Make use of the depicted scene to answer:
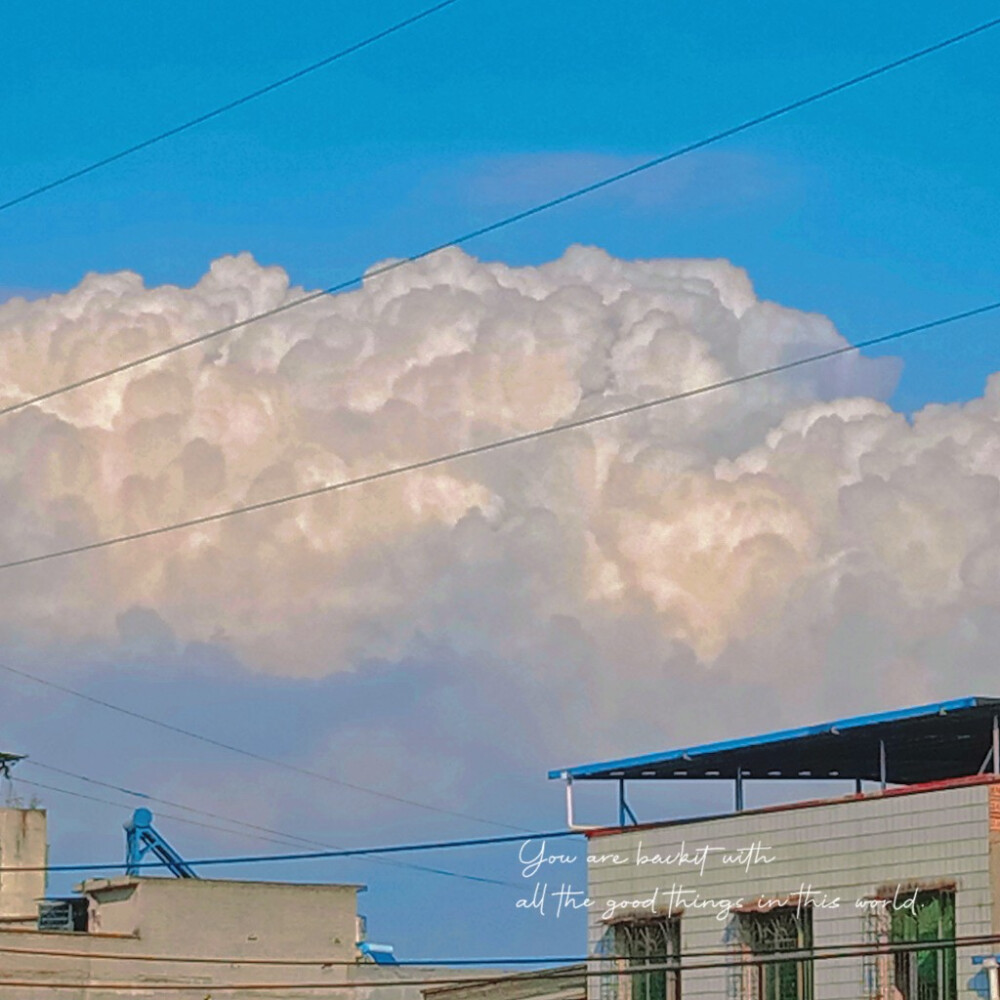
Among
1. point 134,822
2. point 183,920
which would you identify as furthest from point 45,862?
point 183,920

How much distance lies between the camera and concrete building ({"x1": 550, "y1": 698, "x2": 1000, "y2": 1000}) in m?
38.1

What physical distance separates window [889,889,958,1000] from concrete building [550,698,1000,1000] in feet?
0.11

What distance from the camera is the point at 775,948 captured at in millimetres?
42000

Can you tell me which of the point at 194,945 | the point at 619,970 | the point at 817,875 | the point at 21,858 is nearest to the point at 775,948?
the point at 817,875

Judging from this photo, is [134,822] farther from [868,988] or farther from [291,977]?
[868,988]

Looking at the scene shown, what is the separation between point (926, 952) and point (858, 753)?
22.0ft

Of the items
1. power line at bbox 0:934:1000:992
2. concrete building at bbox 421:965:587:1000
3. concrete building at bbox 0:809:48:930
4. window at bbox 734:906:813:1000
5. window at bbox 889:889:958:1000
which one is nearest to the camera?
power line at bbox 0:934:1000:992

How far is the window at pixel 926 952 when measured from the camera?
38281 millimetres

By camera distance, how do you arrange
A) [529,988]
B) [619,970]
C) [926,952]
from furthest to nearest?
[529,988], [619,970], [926,952]

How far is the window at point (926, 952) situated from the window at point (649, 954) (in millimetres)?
5310

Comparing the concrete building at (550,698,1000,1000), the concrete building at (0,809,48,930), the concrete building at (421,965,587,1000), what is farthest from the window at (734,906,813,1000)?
the concrete building at (0,809,48,930)

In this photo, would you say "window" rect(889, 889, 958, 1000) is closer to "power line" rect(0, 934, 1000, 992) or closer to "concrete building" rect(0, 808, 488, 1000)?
"power line" rect(0, 934, 1000, 992)

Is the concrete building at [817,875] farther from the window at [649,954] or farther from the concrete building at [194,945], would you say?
the concrete building at [194,945]

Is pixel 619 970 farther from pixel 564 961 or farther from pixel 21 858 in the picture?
pixel 21 858
